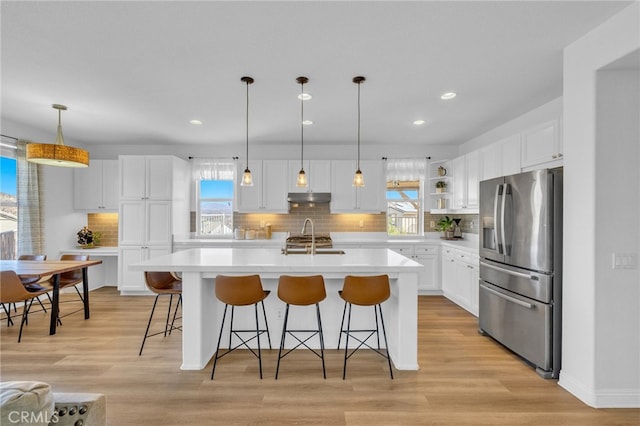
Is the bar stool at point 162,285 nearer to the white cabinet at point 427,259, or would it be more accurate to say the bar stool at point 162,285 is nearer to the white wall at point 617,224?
the white cabinet at point 427,259

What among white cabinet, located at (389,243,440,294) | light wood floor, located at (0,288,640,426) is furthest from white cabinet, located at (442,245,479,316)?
light wood floor, located at (0,288,640,426)

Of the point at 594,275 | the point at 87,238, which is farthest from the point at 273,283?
the point at 87,238

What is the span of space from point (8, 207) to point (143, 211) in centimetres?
168

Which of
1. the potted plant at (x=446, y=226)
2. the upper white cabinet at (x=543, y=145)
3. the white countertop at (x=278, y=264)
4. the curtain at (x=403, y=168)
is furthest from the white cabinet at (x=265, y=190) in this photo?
the upper white cabinet at (x=543, y=145)

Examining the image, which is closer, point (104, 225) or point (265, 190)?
point (265, 190)

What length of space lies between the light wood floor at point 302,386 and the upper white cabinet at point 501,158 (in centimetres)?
204

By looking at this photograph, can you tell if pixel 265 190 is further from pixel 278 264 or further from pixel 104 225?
pixel 104 225

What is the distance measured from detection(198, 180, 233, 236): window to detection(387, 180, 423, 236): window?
2975 mm

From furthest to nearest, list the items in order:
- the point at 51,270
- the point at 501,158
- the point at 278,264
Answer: the point at 501,158 < the point at 51,270 < the point at 278,264

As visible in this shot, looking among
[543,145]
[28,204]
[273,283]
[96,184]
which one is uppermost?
[543,145]

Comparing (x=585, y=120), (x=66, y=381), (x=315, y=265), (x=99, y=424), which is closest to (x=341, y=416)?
(x=315, y=265)

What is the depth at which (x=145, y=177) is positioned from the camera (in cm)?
524

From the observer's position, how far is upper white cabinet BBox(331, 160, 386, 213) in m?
5.60

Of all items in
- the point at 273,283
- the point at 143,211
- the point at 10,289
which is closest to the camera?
the point at 273,283
